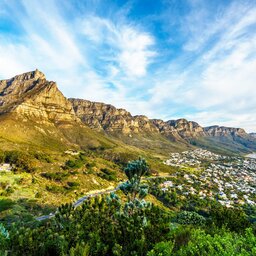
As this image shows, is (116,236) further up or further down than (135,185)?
further down

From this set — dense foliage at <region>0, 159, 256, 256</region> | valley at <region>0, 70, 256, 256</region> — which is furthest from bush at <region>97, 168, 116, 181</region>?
dense foliage at <region>0, 159, 256, 256</region>

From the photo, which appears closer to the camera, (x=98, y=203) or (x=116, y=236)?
(x=116, y=236)

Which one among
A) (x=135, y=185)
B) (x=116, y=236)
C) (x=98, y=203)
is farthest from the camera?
(x=135, y=185)

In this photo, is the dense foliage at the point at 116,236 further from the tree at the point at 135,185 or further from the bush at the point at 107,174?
the bush at the point at 107,174

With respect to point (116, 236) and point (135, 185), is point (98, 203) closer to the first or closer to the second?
point (116, 236)

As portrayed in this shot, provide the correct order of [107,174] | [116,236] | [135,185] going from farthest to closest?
[107,174] → [135,185] → [116,236]

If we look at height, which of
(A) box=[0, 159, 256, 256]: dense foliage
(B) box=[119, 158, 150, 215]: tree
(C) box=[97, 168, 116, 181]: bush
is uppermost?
(B) box=[119, 158, 150, 215]: tree

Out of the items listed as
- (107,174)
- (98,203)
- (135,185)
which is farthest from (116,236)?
(107,174)

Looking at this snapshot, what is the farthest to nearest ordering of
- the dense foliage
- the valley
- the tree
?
the tree → the valley → the dense foliage

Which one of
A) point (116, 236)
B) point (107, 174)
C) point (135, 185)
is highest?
point (135, 185)

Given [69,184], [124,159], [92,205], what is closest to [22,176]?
[69,184]

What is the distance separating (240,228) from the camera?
26.8 metres

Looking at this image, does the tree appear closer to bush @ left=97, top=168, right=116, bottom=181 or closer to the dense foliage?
the dense foliage

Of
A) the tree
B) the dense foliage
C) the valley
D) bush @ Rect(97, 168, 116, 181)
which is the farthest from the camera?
bush @ Rect(97, 168, 116, 181)
